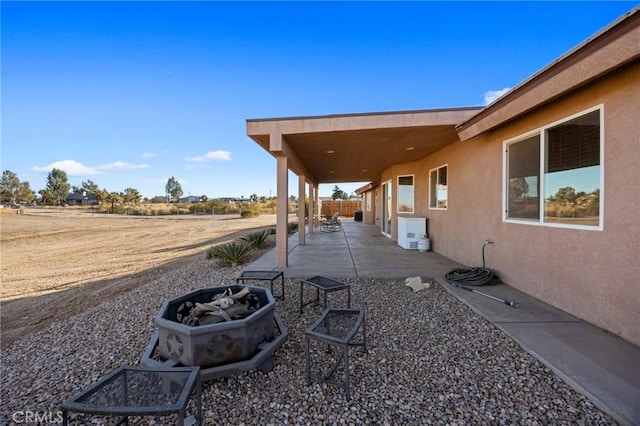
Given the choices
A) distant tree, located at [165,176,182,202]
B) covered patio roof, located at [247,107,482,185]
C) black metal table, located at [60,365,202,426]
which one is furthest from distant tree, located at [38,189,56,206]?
black metal table, located at [60,365,202,426]

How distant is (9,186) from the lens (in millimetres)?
56469

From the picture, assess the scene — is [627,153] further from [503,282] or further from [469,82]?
[469,82]

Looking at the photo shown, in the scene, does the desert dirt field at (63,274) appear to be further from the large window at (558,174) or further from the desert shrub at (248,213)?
the desert shrub at (248,213)

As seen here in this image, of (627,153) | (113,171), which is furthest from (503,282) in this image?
(113,171)

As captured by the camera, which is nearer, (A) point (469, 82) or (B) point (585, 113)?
(B) point (585, 113)

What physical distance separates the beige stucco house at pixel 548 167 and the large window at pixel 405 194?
230cm

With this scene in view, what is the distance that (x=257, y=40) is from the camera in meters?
10.2

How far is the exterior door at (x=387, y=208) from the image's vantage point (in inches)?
412

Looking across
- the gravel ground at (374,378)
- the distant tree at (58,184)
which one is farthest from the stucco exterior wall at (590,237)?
the distant tree at (58,184)

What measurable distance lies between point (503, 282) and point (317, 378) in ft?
13.3

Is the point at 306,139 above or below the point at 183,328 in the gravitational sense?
above

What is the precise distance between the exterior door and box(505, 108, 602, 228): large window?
19.0 ft

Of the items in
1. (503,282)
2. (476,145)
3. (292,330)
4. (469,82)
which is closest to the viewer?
(292,330)

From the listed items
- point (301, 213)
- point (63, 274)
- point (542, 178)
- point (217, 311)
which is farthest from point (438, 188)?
point (63, 274)
